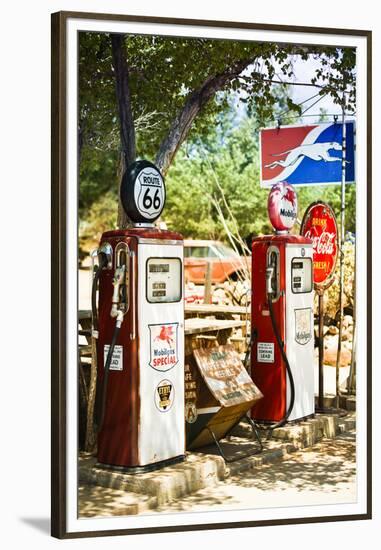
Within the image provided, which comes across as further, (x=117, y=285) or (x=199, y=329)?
(x=199, y=329)

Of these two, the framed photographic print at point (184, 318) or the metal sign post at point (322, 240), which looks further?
the metal sign post at point (322, 240)

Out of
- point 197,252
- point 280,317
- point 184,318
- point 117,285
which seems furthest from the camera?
point 197,252

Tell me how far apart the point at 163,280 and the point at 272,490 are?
1666mm

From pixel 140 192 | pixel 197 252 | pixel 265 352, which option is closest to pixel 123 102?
pixel 140 192

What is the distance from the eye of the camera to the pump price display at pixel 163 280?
659cm

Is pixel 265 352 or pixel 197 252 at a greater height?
pixel 197 252

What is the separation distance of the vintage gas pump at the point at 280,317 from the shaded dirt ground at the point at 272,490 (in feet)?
1.68

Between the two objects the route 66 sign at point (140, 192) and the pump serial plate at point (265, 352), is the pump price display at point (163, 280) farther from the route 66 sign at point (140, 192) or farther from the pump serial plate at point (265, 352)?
the pump serial plate at point (265, 352)

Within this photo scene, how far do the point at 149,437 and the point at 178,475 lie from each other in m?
0.31

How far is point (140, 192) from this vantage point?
663cm

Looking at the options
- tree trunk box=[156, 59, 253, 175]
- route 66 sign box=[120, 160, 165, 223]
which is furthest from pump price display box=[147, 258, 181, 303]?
tree trunk box=[156, 59, 253, 175]

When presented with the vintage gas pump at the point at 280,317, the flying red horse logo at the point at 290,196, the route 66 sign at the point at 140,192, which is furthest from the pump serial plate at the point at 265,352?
the route 66 sign at the point at 140,192

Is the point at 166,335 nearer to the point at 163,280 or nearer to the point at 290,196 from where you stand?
the point at 163,280
